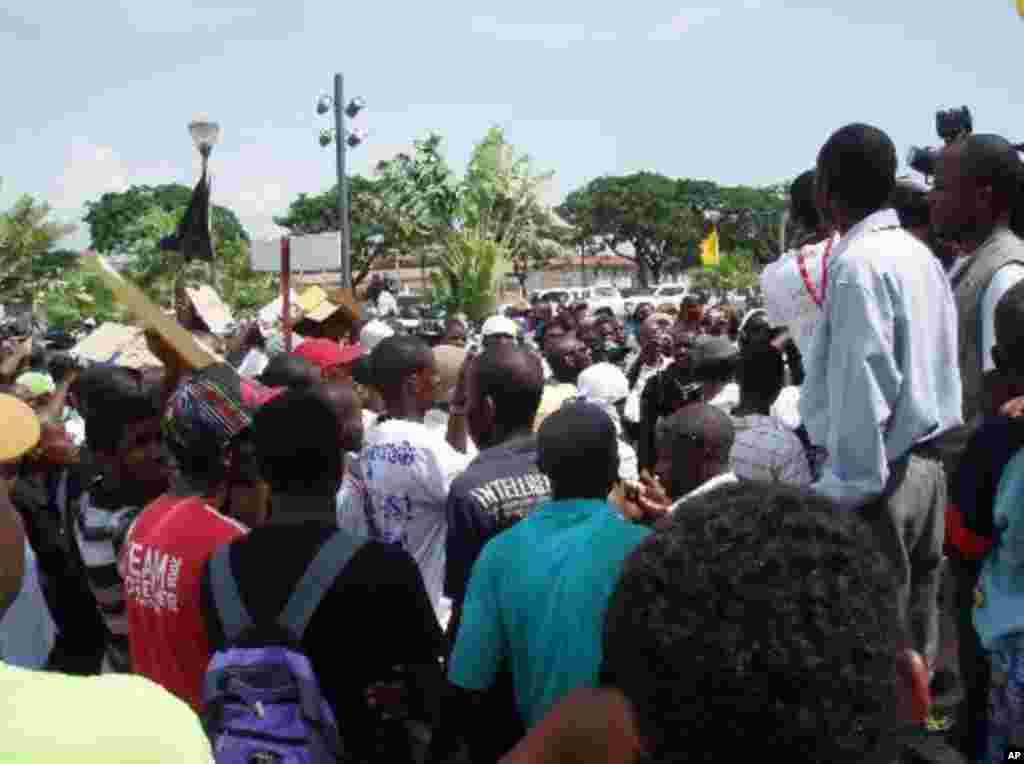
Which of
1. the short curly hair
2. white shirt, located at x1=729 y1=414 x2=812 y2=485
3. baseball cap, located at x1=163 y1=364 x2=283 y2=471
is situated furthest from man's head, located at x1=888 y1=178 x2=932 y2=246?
the short curly hair

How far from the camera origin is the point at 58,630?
353cm

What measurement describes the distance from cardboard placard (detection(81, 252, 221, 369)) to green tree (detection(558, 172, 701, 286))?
87.3 m

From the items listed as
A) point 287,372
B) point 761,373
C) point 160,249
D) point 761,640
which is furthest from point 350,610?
point 160,249

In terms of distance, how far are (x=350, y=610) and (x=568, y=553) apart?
521 millimetres

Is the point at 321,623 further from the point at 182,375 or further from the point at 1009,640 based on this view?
the point at 182,375

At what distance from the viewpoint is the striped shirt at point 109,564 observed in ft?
11.1

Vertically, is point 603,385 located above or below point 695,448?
below

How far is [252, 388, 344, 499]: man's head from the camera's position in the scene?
269 cm

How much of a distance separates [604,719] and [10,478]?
2.80m

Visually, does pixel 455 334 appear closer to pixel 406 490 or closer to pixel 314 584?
pixel 406 490

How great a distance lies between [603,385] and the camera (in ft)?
24.8

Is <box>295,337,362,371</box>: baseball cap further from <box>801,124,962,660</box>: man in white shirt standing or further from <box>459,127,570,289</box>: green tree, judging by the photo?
<box>459,127,570,289</box>: green tree

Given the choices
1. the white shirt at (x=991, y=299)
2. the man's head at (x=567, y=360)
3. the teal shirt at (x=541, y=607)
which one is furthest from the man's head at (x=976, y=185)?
the man's head at (x=567, y=360)

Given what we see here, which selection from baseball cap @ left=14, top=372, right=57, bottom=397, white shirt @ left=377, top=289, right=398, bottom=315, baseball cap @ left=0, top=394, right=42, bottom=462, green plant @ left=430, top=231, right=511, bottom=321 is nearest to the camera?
baseball cap @ left=0, top=394, right=42, bottom=462
